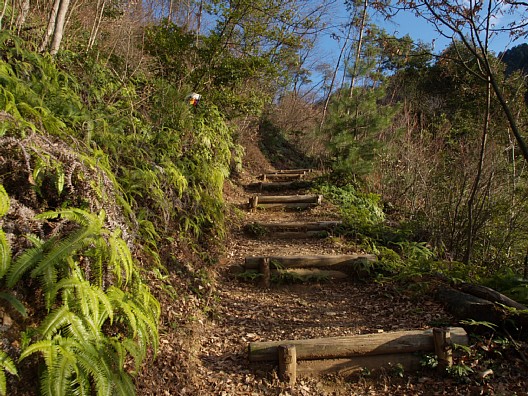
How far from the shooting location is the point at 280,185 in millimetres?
9219

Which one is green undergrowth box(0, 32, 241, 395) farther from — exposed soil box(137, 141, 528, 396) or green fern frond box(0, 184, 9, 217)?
exposed soil box(137, 141, 528, 396)

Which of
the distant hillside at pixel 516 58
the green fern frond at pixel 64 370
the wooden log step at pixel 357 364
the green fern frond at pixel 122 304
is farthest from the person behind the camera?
the distant hillside at pixel 516 58

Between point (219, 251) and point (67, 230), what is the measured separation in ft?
9.26

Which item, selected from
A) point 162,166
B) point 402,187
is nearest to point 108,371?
point 162,166

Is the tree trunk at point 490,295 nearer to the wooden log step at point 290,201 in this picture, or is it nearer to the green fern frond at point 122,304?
the green fern frond at point 122,304

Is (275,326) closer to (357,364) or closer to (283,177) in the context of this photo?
(357,364)

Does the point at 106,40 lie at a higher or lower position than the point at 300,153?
higher

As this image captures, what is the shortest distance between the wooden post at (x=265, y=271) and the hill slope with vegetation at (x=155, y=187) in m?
Result: 0.62

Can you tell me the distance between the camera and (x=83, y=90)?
13.6 feet

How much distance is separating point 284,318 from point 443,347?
150 centimetres

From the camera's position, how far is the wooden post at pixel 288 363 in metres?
2.79

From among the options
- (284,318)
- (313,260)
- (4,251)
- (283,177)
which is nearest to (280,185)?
(283,177)

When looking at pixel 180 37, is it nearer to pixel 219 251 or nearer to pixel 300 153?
pixel 219 251

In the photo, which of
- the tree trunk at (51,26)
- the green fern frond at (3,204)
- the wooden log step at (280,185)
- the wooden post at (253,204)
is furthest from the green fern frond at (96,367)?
the wooden log step at (280,185)
